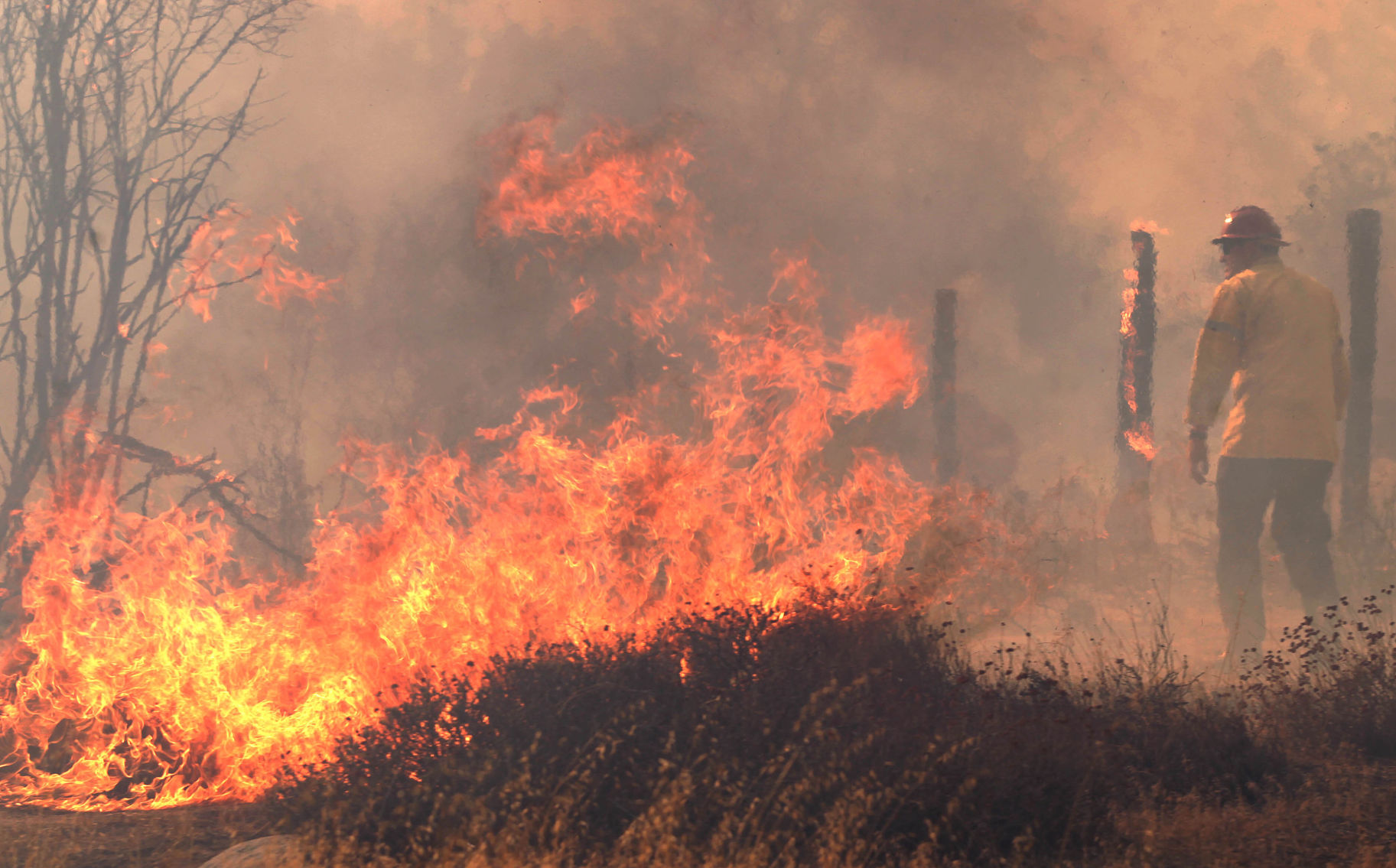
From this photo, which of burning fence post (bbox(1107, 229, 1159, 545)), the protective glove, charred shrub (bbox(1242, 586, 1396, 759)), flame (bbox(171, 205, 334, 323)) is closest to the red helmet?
the protective glove

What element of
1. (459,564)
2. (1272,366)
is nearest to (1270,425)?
(1272,366)

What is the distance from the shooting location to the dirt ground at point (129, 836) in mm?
4430

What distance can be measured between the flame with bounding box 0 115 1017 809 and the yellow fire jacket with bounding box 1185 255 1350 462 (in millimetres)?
2017

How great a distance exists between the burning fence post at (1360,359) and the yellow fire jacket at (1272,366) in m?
3.57

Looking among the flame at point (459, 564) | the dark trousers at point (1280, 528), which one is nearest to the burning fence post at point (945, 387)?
the flame at point (459, 564)

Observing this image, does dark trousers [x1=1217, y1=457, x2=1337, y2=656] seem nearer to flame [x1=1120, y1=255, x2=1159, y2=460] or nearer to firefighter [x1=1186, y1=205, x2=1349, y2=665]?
firefighter [x1=1186, y1=205, x2=1349, y2=665]

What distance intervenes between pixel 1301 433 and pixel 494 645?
199 inches

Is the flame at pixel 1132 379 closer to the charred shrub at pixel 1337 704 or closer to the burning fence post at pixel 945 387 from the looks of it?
the burning fence post at pixel 945 387

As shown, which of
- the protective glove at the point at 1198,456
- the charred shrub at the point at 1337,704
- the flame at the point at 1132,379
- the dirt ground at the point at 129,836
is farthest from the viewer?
the flame at the point at 1132,379

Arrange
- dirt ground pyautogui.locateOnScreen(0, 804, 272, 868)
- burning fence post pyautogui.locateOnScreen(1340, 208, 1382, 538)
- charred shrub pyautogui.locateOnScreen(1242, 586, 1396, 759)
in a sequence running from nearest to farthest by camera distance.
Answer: dirt ground pyautogui.locateOnScreen(0, 804, 272, 868), charred shrub pyautogui.locateOnScreen(1242, 586, 1396, 759), burning fence post pyautogui.locateOnScreen(1340, 208, 1382, 538)

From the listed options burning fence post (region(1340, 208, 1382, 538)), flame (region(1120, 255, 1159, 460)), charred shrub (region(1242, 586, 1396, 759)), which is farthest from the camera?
flame (region(1120, 255, 1159, 460))

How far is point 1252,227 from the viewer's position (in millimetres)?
7363

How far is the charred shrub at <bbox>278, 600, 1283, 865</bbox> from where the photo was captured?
388 cm

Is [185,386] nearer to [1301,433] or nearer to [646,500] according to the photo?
[646,500]
